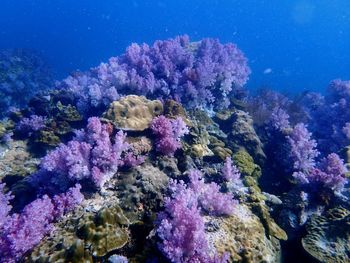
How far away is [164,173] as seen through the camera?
5.40 metres

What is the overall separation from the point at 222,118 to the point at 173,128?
3.21 meters

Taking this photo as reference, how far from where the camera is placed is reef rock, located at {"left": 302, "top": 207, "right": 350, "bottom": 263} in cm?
459

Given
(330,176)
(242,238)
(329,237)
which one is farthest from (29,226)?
(330,176)

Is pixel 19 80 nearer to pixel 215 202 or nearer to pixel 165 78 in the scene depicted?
pixel 165 78

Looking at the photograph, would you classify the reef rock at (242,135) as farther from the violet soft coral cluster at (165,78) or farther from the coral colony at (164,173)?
the violet soft coral cluster at (165,78)

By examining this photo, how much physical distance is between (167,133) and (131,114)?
892 millimetres

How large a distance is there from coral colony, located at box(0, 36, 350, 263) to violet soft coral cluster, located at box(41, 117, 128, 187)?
0.9 inches

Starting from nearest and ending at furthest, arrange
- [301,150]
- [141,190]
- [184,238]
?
[184,238] → [141,190] → [301,150]

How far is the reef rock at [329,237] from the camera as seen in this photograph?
15.1 ft

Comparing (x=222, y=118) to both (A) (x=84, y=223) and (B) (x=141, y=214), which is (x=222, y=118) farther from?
(A) (x=84, y=223)

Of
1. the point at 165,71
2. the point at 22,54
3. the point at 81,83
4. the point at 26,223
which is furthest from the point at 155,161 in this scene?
the point at 22,54

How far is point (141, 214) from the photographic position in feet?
14.9

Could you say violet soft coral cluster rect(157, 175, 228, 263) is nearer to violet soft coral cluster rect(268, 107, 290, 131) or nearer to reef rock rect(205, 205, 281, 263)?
reef rock rect(205, 205, 281, 263)

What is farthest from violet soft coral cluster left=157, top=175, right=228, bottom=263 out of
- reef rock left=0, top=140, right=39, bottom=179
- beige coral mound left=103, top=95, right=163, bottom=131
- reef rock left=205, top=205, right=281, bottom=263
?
reef rock left=0, top=140, right=39, bottom=179
